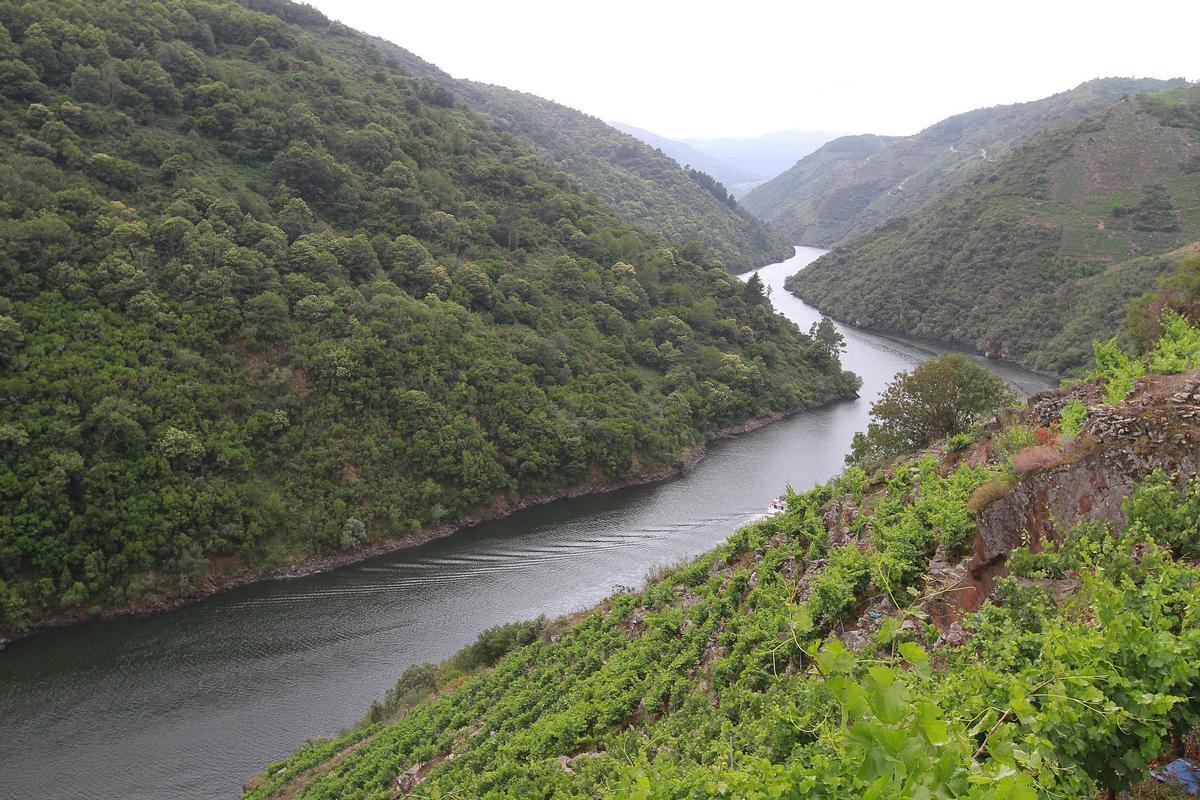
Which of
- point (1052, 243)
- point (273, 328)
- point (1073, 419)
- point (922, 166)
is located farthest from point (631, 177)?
point (1073, 419)

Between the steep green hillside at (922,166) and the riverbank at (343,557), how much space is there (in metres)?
115

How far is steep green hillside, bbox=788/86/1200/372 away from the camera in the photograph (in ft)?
213

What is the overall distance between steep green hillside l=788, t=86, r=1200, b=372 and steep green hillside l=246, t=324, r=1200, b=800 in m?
58.3

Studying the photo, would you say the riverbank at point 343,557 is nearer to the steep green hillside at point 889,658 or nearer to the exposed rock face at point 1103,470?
the steep green hillside at point 889,658

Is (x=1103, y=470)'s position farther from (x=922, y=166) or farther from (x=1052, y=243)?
(x=922, y=166)

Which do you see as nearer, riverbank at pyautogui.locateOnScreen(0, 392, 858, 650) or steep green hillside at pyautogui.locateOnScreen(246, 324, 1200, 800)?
steep green hillside at pyautogui.locateOnScreen(246, 324, 1200, 800)

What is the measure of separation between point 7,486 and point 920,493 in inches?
1256

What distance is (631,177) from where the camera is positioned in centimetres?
11344

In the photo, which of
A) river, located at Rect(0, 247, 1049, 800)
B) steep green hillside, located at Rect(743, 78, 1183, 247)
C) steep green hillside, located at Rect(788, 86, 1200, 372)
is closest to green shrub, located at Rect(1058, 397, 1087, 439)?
river, located at Rect(0, 247, 1049, 800)

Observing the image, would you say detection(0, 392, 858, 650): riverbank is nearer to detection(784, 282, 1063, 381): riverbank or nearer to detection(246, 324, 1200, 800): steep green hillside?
detection(246, 324, 1200, 800): steep green hillside

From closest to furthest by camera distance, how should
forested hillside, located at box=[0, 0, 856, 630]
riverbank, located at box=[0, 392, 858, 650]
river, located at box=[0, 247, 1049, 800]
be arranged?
1. river, located at box=[0, 247, 1049, 800]
2. riverbank, located at box=[0, 392, 858, 650]
3. forested hillside, located at box=[0, 0, 856, 630]

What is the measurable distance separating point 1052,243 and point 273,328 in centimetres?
7812

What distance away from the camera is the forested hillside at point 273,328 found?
2811cm

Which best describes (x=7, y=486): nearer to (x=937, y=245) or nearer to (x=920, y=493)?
(x=920, y=493)
